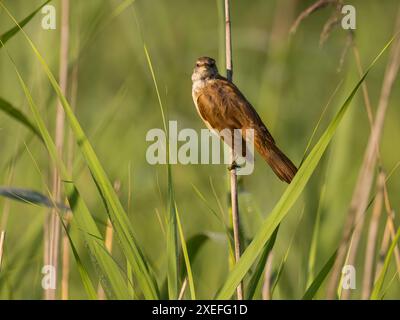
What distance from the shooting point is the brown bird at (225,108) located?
3.43m

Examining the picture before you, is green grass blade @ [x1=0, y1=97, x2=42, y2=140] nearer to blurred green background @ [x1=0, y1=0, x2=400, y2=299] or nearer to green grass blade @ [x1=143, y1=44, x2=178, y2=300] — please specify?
blurred green background @ [x1=0, y1=0, x2=400, y2=299]

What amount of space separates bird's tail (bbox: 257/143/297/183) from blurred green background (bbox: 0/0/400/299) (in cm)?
14

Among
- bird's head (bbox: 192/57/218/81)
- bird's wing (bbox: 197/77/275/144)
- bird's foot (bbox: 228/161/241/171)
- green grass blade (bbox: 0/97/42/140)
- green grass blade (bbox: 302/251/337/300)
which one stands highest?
bird's head (bbox: 192/57/218/81)

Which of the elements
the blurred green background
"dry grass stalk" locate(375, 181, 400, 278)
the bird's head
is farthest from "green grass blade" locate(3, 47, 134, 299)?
the bird's head

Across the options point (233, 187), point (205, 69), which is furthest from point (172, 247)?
point (205, 69)

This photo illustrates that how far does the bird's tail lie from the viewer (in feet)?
10.2

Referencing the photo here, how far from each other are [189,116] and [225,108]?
7.09ft

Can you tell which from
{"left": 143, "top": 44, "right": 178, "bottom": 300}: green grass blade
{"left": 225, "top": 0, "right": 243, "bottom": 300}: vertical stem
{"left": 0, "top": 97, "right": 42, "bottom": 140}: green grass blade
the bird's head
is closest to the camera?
{"left": 143, "top": 44, "right": 178, "bottom": 300}: green grass blade

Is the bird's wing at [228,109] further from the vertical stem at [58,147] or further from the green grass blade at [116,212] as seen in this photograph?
the green grass blade at [116,212]

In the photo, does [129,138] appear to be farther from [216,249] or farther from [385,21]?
[385,21]

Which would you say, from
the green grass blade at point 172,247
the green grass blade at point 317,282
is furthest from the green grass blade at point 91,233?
the green grass blade at point 317,282

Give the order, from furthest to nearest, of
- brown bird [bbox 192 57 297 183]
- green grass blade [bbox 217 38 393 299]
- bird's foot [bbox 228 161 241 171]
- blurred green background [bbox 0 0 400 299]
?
1. blurred green background [bbox 0 0 400 299]
2. brown bird [bbox 192 57 297 183]
3. bird's foot [bbox 228 161 241 171]
4. green grass blade [bbox 217 38 393 299]

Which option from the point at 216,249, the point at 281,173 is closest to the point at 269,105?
the point at 216,249
